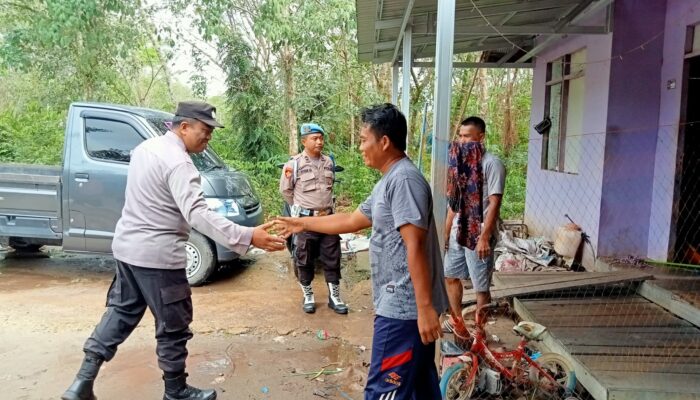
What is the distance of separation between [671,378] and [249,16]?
11.3 metres

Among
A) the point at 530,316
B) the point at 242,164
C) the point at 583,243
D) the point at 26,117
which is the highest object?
the point at 26,117

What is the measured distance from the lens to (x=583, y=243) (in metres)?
5.73

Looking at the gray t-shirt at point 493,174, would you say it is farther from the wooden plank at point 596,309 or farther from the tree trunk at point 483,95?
the tree trunk at point 483,95

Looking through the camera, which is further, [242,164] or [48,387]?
[242,164]

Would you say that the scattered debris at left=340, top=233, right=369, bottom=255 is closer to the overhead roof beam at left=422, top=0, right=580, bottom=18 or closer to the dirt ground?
the dirt ground

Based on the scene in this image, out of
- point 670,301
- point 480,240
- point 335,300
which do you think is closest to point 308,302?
point 335,300

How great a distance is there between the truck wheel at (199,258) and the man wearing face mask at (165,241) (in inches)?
98.0

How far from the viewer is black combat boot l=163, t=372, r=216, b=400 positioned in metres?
2.94

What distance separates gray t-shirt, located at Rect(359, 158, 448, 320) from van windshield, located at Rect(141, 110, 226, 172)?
384 centimetres

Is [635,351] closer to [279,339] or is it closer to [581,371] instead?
[581,371]

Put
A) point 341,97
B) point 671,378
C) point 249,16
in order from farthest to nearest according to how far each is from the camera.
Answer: point 341,97 < point 249,16 < point 671,378

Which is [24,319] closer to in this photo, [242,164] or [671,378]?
[671,378]

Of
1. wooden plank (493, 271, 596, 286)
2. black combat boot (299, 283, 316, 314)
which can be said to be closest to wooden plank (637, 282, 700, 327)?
wooden plank (493, 271, 596, 286)

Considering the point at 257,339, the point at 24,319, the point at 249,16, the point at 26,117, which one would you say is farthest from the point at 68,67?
the point at 257,339
